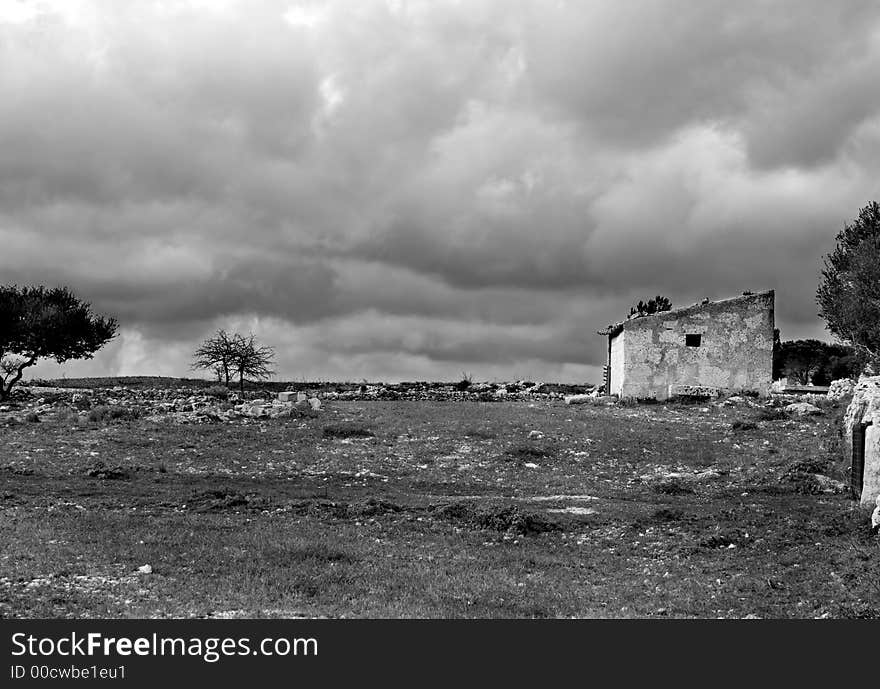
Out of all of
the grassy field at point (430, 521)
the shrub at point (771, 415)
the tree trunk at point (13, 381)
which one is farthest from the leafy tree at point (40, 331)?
the shrub at point (771, 415)

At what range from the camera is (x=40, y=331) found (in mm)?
55719

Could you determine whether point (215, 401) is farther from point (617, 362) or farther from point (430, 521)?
point (430, 521)

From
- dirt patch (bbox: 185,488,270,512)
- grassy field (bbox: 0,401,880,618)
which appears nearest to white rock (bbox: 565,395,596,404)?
grassy field (bbox: 0,401,880,618)

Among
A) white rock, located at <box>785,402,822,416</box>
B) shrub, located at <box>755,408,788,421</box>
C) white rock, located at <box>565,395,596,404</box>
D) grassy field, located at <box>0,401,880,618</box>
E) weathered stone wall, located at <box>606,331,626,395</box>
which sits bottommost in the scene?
grassy field, located at <box>0,401,880,618</box>

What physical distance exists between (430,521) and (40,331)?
43.9 m

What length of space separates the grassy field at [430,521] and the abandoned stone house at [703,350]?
1085 centimetres

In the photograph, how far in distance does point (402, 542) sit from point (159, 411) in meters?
24.5

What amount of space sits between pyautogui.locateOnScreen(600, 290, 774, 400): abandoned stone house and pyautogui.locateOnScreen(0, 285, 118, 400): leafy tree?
33816mm

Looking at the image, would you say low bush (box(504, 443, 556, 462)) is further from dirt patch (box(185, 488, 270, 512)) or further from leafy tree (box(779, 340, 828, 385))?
leafy tree (box(779, 340, 828, 385))

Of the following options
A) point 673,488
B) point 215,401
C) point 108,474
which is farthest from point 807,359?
point 108,474

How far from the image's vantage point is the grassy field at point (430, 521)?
13055mm

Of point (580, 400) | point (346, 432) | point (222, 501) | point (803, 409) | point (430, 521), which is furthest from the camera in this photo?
point (580, 400)

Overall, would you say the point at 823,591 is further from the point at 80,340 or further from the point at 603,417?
the point at 80,340

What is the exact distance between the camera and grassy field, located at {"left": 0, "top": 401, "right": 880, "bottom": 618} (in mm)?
A: 13055
